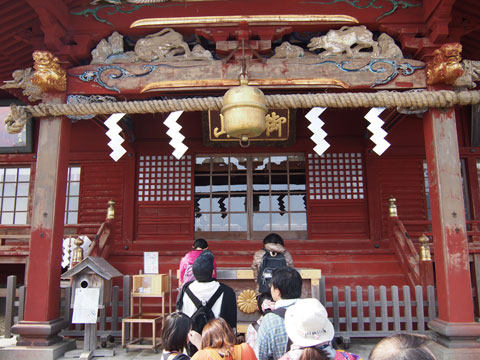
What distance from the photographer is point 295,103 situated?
4996 millimetres

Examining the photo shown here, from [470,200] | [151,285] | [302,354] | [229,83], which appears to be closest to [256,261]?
[151,285]

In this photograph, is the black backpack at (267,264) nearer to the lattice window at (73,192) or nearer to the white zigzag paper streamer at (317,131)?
the white zigzag paper streamer at (317,131)

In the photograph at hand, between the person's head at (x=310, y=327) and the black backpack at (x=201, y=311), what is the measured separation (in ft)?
4.40

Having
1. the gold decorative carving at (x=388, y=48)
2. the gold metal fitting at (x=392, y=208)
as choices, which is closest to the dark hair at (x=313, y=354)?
the gold decorative carving at (x=388, y=48)

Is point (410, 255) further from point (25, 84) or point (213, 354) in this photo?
point (25, 84)

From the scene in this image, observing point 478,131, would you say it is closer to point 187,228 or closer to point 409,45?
point 409,45

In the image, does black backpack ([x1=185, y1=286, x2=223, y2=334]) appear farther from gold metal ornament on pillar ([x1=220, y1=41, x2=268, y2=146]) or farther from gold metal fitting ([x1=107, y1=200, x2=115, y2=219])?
gold metal fitting ([x1=107, y1=200, x2=115, y2=219])

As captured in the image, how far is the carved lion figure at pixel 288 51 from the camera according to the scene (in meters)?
5.47

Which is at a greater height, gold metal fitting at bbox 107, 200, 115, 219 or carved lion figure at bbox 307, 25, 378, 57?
carved lion figure at bbox 307, 25, 378, 57

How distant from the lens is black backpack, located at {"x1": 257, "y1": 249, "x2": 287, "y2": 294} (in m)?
4.12

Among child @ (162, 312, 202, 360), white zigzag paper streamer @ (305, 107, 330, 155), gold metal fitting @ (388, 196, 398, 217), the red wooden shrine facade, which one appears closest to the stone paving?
the red wooden shrine facade

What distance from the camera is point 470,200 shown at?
306 inches

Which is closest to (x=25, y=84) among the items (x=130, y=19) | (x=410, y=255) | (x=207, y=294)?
(x=130, y=19)

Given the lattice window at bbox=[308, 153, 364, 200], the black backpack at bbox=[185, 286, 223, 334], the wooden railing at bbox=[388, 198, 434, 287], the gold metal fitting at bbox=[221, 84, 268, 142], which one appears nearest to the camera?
the black backpack at bbox=[185, 286, 223, 334]
